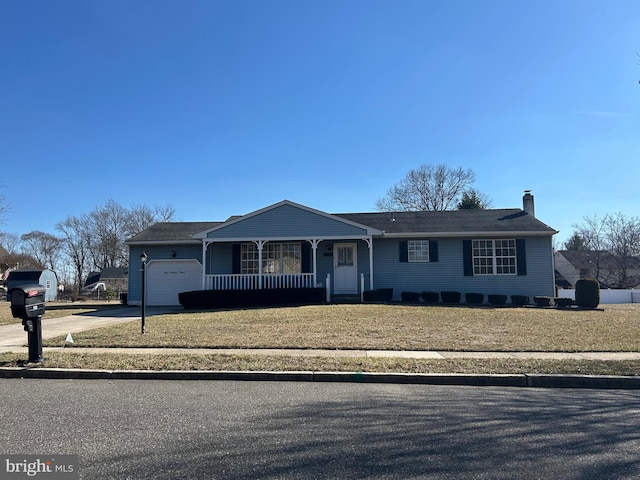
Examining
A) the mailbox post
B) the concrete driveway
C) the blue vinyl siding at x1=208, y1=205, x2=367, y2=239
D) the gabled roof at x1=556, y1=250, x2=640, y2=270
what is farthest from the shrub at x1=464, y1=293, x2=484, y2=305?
the gabled roof at x1=556, y1=250, x2=640, y2=270

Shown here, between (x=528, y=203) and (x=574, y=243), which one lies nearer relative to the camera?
(x=528, y=203)

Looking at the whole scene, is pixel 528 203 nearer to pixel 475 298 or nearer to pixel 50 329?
pixel 475 298

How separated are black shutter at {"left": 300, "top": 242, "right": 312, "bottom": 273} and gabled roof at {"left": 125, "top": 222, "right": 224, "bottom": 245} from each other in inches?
198

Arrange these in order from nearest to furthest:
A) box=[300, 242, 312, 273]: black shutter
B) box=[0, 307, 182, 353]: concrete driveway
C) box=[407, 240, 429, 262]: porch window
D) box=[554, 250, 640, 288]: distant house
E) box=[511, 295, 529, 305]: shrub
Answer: box=[0, 307, 182, 353]: concrete driveway, box=[511, 295, 529, 305]: shrub, box=[407, 240, 429, 262]: porch window, box=[300, 242, 312, 273]: black shutter, box=[554, 250, 640, 288]: distant house

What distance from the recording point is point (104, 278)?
5575cm

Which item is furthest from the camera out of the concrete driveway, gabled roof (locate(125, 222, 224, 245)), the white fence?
the white fence

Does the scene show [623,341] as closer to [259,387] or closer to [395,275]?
[259,387]

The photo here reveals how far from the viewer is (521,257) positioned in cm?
2020

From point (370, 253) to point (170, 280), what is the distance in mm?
10050

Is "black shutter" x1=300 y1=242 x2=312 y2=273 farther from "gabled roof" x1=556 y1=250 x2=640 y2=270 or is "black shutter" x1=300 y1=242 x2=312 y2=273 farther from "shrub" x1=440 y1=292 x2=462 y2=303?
"gabled roof" x1=556 y1=250 x2=640 y2=270

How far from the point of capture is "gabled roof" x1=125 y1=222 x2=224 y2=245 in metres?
21.9

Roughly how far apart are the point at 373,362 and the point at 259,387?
2123 mm

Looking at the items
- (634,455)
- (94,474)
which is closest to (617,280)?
(634,455)

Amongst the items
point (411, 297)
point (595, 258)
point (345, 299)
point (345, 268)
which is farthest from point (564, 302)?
point (595, 258)
